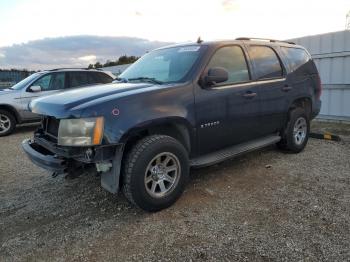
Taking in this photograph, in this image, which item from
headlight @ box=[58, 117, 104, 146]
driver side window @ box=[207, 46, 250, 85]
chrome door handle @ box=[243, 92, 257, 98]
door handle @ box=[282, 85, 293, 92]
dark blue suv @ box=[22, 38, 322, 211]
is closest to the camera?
headlight @ box=[58, 117, 104, 146]

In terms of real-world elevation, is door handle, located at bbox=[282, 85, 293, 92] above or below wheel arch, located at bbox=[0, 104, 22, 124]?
above

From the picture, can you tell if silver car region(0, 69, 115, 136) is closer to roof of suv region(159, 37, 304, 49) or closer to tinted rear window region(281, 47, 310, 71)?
roof of suv region(159, 37, 304, 49)

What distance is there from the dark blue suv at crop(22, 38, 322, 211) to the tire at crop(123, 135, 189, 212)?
0.03ft

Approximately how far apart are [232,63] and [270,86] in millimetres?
814

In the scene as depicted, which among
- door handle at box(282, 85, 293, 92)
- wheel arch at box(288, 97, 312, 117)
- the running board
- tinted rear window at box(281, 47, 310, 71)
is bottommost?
the running board

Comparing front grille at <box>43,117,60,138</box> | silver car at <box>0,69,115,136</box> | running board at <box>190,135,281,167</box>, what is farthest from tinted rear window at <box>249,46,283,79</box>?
silver car at <box>0,69,115,136</box>

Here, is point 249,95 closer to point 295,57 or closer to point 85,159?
point 295,57

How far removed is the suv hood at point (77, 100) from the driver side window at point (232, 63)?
1.02 m

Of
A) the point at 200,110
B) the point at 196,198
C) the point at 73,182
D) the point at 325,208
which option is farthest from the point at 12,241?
the point at 325,208

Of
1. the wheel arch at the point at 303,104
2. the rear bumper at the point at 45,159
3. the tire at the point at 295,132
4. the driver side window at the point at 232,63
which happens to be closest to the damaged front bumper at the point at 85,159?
the rear bumper at the point at 45,159

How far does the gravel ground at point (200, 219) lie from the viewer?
305 centimetres

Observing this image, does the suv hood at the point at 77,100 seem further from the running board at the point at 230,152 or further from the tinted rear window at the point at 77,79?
the tinted rear window at the point at 77,79

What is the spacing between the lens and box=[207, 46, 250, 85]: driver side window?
4516 mm

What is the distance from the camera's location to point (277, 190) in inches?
171
